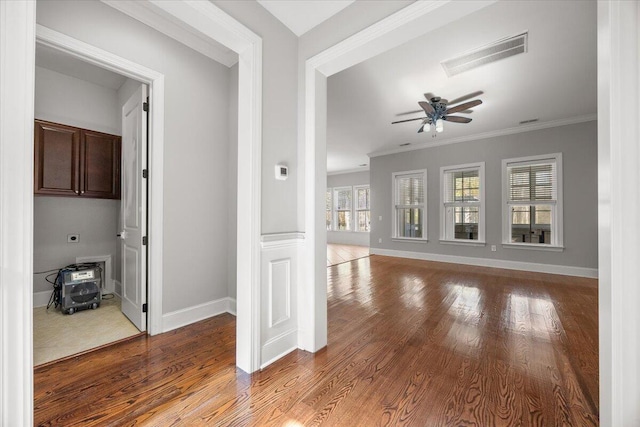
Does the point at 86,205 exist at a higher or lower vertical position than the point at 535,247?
higher

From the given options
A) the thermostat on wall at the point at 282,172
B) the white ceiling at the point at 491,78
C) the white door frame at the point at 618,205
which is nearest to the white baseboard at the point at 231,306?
the thermostat on wall at the point at 282,172

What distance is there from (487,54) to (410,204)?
456 cm

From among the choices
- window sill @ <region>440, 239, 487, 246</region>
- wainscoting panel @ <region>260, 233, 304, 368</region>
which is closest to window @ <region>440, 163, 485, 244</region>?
window sill @ <region>440, 239, 487, 246</region>

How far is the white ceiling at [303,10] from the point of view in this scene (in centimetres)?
198

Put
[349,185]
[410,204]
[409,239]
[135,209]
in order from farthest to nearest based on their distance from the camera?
[349,185] < [410,204] < [409,239] < [135,209]

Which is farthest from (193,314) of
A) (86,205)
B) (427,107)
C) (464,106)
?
(464,106)

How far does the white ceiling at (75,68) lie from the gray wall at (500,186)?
6094 mm

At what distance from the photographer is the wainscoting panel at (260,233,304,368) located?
1970mm

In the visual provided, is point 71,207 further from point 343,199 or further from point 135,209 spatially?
point 343,199

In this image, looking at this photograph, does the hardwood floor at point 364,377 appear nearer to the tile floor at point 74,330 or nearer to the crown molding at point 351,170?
the tile floor at point 74,330

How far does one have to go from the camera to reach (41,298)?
3.20 meters

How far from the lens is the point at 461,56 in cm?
294

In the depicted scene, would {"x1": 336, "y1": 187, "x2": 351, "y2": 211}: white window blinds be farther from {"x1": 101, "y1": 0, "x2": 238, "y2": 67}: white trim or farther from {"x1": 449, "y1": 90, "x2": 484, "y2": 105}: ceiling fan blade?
{"x1": 101, "y1": 0, "x2": 238, "y2": 67}: white trim

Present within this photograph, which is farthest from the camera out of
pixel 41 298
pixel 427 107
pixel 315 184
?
pixel 427 107
